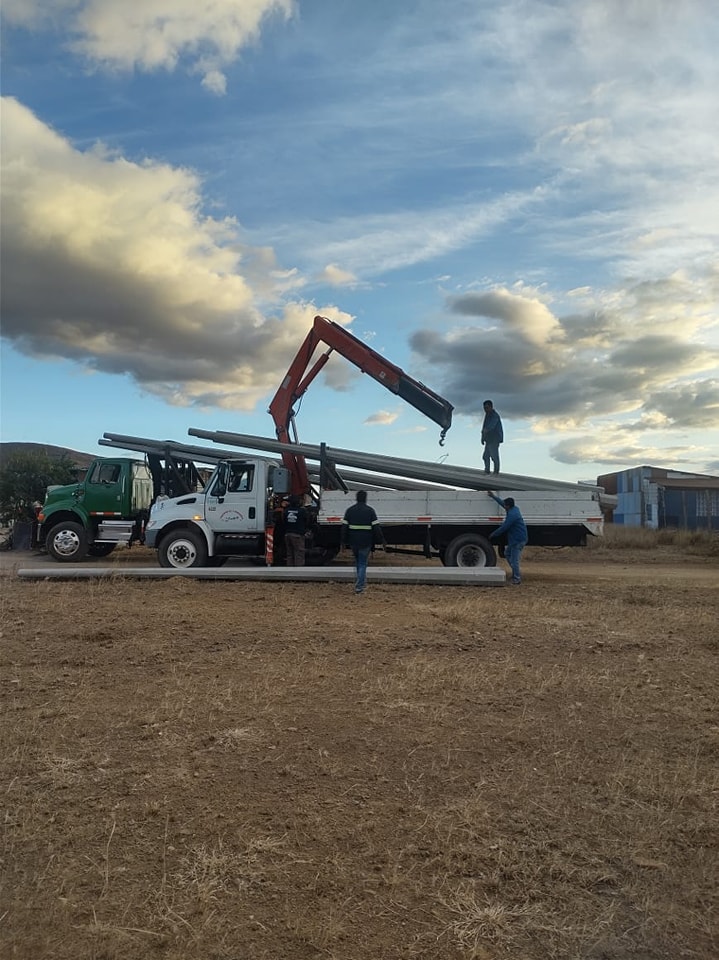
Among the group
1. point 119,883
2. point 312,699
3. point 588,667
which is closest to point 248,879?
point 119,883

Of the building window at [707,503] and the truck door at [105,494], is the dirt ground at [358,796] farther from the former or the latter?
the building window at [707,503]

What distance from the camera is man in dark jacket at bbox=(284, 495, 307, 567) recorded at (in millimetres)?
14992

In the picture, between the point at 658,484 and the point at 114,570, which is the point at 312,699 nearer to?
the point at 114,570

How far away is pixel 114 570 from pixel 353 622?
622 centimetres

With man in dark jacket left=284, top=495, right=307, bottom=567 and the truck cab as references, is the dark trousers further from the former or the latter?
the truck cab

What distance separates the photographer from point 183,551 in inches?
594

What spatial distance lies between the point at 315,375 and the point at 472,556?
576 cm

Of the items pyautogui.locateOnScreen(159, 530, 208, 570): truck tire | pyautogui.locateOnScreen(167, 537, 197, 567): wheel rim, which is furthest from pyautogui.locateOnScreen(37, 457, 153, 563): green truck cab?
pyautogui.locateOnScreen(167, 537, 197, 567): wheel rim

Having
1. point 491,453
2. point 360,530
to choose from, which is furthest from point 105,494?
point 491,453

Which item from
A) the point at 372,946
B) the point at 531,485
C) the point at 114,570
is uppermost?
the point at 531,485

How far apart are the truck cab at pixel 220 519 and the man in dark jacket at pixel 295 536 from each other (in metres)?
0.50

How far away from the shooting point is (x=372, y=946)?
304 centimetres

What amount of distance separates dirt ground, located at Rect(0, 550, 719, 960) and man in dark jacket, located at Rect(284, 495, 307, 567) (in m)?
6.23

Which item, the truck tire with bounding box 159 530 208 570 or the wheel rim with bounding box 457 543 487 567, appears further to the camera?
the wheel rim with bounding box 457 543 487 567
